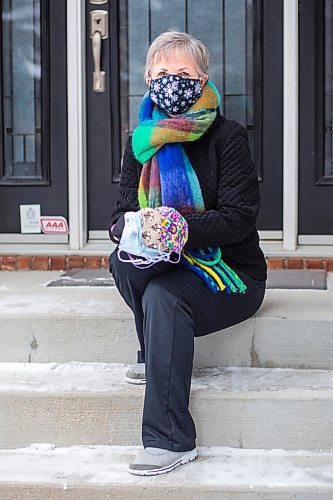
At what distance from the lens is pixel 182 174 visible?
8.33 ft

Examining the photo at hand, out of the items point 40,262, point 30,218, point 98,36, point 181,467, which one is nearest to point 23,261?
point 40,262

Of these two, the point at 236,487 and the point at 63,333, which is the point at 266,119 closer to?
the point at 63,333

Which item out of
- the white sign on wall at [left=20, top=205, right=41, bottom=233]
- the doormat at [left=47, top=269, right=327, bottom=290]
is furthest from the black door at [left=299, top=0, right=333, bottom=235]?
the white sign on wall at [left=20, top=205, right=41, bottom=233]

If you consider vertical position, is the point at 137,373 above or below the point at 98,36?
below

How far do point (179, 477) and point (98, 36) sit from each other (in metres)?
2.35

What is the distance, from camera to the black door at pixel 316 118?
12.6 feet

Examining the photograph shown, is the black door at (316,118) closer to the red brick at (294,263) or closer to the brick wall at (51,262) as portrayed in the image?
the red brick at (294,263)

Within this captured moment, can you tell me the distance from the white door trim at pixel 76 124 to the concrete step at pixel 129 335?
97 cm

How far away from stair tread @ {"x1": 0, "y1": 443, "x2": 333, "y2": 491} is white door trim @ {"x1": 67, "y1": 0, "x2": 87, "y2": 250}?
1.62 m

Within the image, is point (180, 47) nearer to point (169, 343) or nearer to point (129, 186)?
point (129, 186)

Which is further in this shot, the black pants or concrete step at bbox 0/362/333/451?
concrete step at bbox 0/362/333/451

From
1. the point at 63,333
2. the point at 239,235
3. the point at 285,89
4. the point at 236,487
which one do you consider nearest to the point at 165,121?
the point at 239,235

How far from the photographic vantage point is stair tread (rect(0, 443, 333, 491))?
89.2 inches

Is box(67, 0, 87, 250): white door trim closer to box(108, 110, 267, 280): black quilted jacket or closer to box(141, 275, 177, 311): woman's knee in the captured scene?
box(108, 110, 267, 280): black quilted jacket
